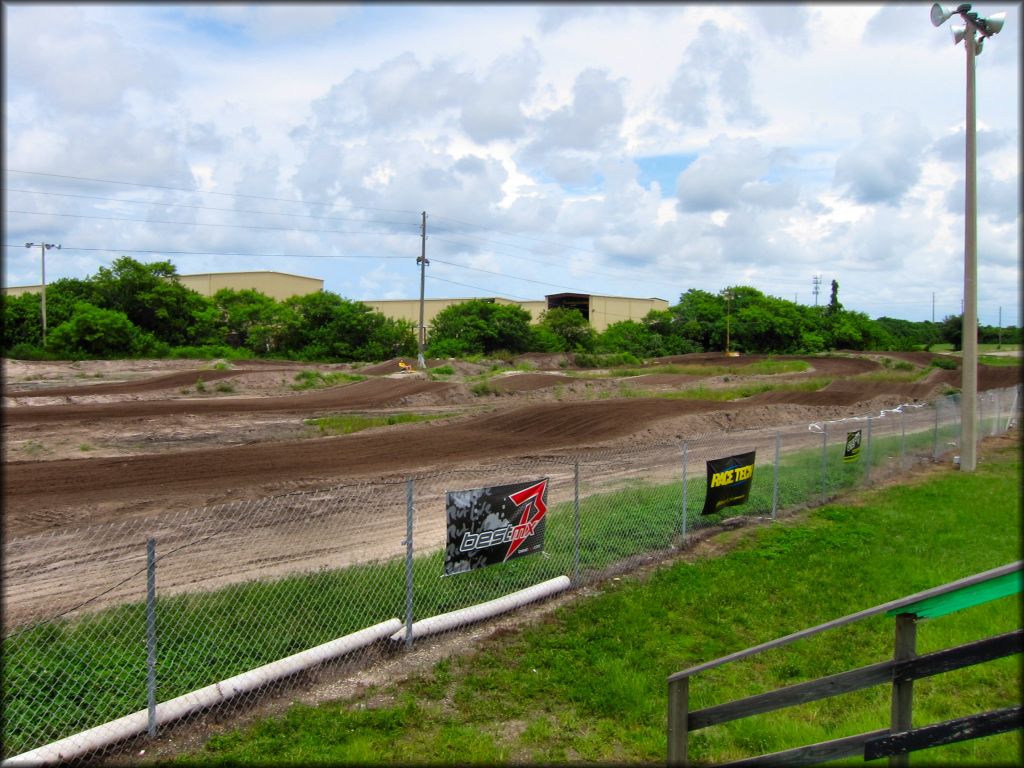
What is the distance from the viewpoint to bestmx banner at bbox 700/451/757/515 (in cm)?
1314

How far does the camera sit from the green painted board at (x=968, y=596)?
2760 millimetres

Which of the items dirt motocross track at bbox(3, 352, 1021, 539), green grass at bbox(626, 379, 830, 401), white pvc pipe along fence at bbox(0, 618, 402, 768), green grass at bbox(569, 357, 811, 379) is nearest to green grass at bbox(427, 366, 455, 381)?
dirt motocross track at bbox(3, 352, 1021, 539)

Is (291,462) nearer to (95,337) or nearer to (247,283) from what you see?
(95,337)

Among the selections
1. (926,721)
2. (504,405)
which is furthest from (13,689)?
(504,405)

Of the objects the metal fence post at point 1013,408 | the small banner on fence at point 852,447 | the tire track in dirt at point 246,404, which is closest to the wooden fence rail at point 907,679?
the small banner on fence at point 852,447

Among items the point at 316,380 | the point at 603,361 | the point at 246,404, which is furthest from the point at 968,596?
the point at 603,361

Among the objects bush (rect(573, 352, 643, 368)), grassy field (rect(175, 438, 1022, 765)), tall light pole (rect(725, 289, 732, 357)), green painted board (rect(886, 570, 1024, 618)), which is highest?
tall light pole (rect(725, 289, 732, 357))

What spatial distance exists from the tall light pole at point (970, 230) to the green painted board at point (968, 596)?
1877 centimetres

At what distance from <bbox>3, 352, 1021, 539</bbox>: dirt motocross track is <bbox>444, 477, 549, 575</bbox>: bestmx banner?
29.2 ft

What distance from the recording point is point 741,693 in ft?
23.0

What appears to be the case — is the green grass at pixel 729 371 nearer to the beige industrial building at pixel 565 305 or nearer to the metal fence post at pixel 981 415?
the metal fence post at pixel 981 415

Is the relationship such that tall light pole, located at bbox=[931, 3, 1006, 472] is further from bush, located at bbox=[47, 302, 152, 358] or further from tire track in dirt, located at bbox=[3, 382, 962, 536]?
bush, located at bbox=[47, 302, 152, 358]

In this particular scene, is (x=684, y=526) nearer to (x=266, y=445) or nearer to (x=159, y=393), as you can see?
(x=266, y=445)

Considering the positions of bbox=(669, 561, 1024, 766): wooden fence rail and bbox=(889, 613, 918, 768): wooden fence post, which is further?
bbox=(889, 613, 918, 768): wooden fence post
